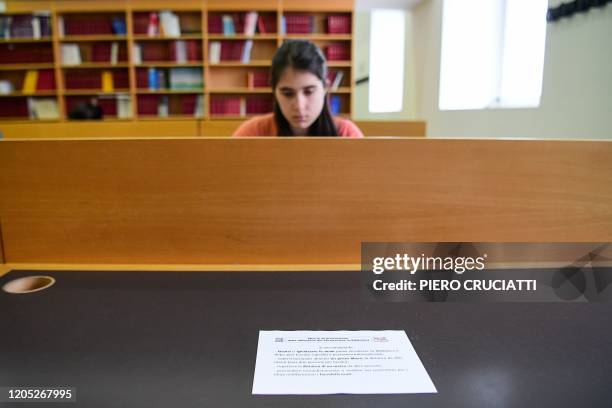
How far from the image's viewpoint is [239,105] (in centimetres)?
499

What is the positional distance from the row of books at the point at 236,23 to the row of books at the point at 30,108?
2051 millimetres

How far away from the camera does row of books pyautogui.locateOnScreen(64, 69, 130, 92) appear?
4855mm

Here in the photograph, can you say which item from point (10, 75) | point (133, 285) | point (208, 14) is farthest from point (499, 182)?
point (10, 75)

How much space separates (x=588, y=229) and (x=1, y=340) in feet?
3.30

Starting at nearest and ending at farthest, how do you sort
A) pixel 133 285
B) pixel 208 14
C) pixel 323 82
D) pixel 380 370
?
pixel 380 370 < pixel 133 285 < pixel 323 82 < pixel 208 14

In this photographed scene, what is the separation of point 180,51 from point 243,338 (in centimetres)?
478

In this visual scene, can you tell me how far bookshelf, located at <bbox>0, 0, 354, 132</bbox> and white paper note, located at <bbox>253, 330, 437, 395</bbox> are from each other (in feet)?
14.7

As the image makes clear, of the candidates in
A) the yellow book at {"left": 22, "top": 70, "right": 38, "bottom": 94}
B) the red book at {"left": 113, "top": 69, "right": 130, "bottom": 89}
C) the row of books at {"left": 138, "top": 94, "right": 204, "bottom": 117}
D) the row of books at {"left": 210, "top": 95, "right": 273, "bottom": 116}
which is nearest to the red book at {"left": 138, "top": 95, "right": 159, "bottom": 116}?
the row of books at {"left": 138, "top": 94, "right": 204, "bottom": 117}

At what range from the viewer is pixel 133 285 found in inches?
29.9

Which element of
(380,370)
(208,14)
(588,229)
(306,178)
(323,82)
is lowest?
(380,370)

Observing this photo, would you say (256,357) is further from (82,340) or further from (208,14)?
(208,14)

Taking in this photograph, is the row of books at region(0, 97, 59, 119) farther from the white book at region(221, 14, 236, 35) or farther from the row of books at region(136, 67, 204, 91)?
the white book at region(221, 14, 236, 35)

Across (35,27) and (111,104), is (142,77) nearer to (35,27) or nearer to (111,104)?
(111,104)

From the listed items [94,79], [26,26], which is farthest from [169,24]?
[26,26]
